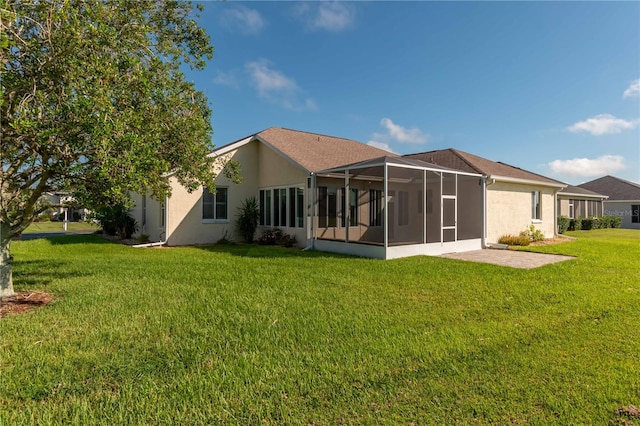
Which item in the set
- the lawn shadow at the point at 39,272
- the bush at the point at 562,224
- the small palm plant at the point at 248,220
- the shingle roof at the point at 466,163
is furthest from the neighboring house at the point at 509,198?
the lawn shadow at the point at 39,272

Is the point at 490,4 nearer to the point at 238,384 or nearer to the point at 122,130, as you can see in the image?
the point at 122,130

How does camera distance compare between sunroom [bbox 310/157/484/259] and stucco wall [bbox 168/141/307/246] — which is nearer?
sunroom [bbox 310/157/484/259]

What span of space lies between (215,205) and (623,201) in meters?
40.7

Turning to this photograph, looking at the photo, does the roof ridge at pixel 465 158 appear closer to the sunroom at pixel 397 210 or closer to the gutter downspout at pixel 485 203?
the gutter downspout at pixel 485 203

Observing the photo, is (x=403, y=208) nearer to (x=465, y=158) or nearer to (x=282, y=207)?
(x=465, y=158)

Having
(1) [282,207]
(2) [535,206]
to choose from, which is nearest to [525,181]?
(2) [535,206]

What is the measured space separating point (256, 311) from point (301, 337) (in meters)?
1.32

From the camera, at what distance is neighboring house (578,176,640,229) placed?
113 feet

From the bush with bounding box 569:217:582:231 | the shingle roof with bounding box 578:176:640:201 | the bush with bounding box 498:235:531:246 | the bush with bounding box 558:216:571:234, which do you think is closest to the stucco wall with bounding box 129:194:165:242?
the bush with bounding box 498:235:531:246

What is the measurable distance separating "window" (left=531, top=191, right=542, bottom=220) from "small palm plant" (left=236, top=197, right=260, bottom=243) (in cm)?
1498

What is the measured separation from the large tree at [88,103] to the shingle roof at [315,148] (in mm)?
7517

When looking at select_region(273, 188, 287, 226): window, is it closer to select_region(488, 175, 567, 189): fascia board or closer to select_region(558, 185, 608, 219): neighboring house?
select_region(488, 175, 567, 189): fascia board

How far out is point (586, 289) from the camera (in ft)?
24.5

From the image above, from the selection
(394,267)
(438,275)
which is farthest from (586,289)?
(394,267)
